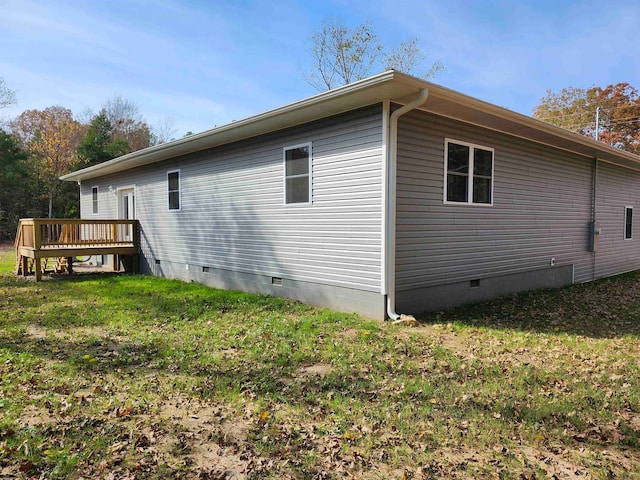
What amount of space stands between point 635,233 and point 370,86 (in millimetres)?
11760

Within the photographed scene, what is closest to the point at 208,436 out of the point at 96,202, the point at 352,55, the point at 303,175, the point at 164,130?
the point at 303,175

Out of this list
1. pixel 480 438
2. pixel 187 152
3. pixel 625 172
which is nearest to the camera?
pixel 480 438


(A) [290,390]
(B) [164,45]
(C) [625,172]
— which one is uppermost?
(B) [164,45]

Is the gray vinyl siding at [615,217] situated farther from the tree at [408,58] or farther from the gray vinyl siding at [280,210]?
the tree at [408,58]

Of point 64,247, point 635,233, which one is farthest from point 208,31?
point 635,233

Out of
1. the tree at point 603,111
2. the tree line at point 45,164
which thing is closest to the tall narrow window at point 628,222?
the tree at point 603,111

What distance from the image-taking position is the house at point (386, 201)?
603 cm

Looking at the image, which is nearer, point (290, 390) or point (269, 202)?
point (290, 390)

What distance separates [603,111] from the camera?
28469 mm

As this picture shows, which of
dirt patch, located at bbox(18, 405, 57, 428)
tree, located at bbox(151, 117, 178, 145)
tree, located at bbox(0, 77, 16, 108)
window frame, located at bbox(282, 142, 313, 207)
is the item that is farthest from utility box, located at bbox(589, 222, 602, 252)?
tree, located at bbox(151, 117, 178, 145)

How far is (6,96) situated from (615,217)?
30067 mm

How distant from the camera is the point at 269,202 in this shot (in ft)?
25.6

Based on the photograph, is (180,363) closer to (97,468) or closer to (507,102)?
(97,468)

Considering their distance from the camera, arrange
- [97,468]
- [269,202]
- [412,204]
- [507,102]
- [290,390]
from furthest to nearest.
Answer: [507,102] → [269,202] → [412,204] → [290,390] → [97,468]
